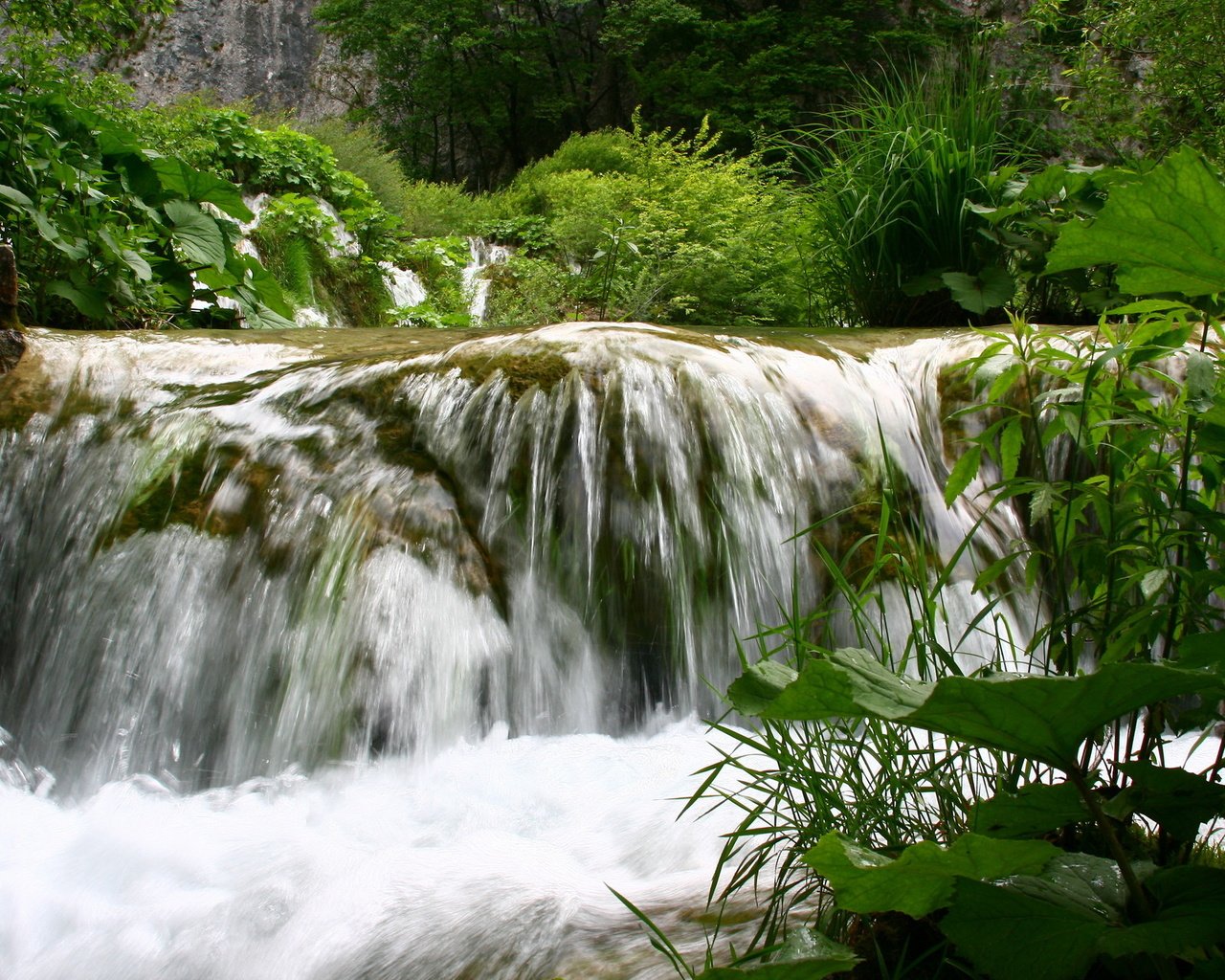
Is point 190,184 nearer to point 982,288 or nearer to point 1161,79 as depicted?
Answer: point 982,288

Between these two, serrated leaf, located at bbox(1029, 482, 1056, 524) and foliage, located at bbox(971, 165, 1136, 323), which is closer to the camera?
serrated leaf, located at bbox(1029, 482, 1056, 524)

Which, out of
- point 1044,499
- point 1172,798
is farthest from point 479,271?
point 1172,798

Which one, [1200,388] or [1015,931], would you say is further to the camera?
[1200,388]

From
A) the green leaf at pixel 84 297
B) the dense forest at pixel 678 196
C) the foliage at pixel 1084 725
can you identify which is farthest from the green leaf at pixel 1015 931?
the green leaf at pixel 84 297

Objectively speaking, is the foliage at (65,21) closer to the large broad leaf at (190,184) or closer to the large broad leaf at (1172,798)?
the large broad leaf at (190,184)

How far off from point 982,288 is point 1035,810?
4.36 meters

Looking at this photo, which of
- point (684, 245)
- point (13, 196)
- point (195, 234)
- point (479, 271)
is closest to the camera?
point (13, 196)

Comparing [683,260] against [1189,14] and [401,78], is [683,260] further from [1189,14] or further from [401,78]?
[401,78]

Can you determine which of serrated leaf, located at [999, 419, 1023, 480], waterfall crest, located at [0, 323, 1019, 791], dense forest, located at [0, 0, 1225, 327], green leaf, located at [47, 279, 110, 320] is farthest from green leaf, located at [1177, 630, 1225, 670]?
green leaf, located at [47, 279, 110, 320]

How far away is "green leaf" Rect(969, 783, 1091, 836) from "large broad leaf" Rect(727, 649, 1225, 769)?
10cm

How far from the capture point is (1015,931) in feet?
2.94

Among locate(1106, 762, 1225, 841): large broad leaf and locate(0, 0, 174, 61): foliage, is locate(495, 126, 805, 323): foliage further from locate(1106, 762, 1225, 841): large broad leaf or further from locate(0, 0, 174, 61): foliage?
locate(1106, 762, 1225, 841): large broad leaf

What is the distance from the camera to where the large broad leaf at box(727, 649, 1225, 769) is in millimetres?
767

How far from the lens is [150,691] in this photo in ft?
9.04
